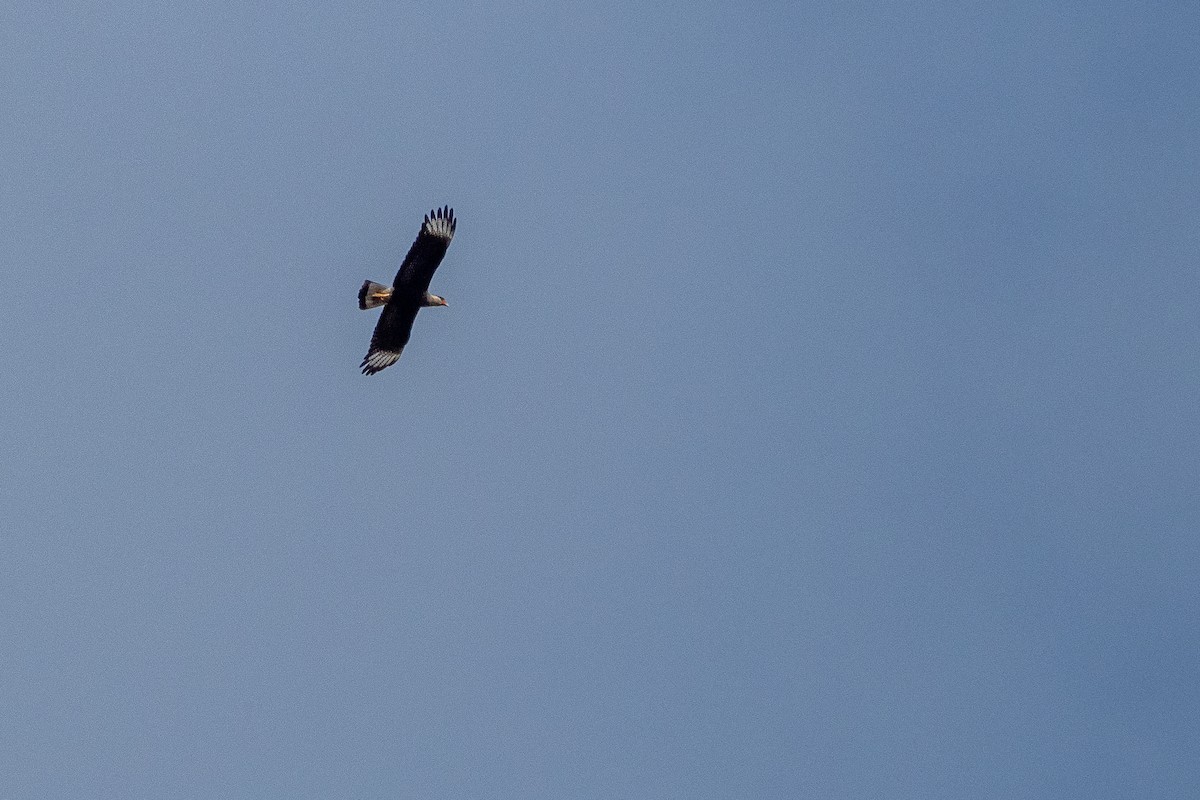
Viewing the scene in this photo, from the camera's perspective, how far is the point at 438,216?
32594mm

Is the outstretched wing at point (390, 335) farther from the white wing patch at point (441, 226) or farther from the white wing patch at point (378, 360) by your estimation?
the white wing patch at point (441, 226)

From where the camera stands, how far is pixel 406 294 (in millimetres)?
33188

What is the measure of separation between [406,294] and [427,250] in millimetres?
1177

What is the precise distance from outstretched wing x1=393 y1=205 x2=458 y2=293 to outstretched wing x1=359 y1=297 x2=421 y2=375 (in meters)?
0.68

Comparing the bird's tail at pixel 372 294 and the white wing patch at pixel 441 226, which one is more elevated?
the white wing patch at pixel 441 226

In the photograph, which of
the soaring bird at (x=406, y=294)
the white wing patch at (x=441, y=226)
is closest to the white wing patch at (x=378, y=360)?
the soaring bird at (x=406, y=294)

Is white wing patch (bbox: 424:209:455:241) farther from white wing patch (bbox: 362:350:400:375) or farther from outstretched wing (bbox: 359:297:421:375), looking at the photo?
white wing patch (bbox: 362:350:400:375)

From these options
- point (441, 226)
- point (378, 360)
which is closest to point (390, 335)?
point (378, 360)

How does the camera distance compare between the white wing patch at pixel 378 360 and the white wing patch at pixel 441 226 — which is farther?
the white wing patch at pixel 378 360

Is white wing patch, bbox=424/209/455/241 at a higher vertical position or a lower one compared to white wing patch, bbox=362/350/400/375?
higher

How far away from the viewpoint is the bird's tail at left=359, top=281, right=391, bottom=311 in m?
33.1

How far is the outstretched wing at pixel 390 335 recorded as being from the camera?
33.5 metres

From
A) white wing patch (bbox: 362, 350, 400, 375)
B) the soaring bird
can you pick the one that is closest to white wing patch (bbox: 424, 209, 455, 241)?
the soaring bird

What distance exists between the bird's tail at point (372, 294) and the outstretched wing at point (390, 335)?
0.25 m
